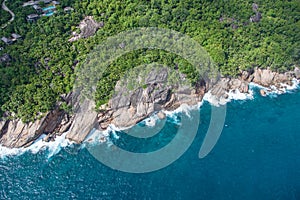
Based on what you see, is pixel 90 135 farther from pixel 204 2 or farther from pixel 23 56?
pixel 204 2

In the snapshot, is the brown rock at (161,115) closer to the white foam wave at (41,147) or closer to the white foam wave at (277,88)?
the white foam wave at (41,147)

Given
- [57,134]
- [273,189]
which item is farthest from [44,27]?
[273,189]

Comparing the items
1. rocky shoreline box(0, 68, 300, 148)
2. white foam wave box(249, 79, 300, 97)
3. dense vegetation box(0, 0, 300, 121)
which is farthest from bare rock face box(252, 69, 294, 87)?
rocky shoreline box(0, 68, 300, 148)

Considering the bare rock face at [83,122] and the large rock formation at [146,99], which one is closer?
the bare rock face at [83,122]

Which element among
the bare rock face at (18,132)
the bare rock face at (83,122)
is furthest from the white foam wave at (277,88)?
the bare rock face at (18,132)

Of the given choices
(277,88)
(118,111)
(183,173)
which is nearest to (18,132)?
(118,111)

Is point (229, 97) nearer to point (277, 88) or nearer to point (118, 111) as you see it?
point (277, 88)
